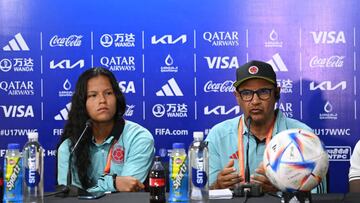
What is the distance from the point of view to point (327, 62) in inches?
164

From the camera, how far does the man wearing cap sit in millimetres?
3230

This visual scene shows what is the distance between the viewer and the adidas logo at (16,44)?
4395mm

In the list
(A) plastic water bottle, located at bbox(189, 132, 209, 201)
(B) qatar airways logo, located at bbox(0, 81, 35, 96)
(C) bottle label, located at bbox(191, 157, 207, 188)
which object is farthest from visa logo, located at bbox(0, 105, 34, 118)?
(C) bottle label, located at bbox(191, 157, 207, 188)

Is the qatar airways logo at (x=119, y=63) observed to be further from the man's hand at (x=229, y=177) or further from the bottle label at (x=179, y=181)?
the bottle label at (x=179, y=181)

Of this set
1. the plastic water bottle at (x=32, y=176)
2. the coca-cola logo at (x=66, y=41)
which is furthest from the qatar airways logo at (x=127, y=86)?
the plastic water bottle at (x=32, y=176)

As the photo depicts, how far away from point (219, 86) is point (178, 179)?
6.94ft

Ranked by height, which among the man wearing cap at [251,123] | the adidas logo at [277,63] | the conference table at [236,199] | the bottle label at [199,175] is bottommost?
the conference table at [236,199]

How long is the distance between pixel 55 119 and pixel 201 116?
3.91ft

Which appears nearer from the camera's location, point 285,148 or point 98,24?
point 285,148

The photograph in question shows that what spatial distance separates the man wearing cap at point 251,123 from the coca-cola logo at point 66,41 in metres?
1.54

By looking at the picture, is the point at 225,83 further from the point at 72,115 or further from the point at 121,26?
the point at 72,115

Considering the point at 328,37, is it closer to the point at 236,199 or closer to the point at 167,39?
the point at 167,39

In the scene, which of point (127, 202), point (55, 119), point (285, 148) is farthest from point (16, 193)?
point (55, 119)

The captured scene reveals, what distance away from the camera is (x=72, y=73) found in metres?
4.36
